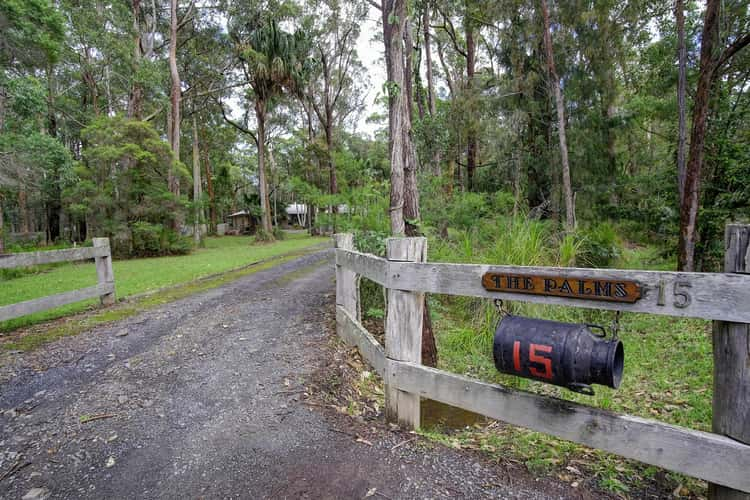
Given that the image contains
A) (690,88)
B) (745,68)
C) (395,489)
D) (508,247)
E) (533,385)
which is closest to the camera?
(395,489)

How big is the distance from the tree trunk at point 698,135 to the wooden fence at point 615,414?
19.0 ft

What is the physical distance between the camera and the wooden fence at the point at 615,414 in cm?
158

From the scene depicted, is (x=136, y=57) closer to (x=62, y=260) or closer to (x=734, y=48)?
(x=62, y=260)

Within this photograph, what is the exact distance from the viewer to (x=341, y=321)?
15.0 ft

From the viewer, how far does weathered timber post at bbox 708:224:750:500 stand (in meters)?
1.57

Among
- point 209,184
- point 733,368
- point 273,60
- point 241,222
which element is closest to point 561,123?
point 733,368

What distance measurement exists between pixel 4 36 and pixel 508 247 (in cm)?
1352

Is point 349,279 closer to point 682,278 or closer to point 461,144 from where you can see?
point 682,278

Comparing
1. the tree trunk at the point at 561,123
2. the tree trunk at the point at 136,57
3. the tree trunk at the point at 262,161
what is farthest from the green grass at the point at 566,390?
the tree trunk at the point at 136,57

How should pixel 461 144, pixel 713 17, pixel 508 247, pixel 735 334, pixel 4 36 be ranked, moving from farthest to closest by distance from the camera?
pixel 461 144 < pixel 4 36 < pixel 713 17 < pixel 508 247 < pixel 735 334

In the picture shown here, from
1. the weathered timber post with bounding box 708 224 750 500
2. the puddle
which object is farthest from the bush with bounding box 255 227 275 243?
the weathered timber post with bounding box 708 224 750 500

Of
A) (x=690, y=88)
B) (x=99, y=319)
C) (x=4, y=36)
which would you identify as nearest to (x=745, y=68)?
(x=690, y=88)

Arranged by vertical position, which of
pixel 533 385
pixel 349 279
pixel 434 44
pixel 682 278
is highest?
pixel 434 44

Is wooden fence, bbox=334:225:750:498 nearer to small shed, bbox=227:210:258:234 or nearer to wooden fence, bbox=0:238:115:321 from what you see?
wooden fence, bbox=0:238:115:321
